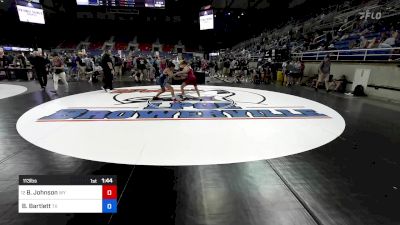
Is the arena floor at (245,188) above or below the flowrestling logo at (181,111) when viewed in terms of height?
above

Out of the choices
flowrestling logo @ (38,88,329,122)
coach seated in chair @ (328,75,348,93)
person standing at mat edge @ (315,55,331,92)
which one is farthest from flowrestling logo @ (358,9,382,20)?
flowrestling logo @ (38,88,329,122)

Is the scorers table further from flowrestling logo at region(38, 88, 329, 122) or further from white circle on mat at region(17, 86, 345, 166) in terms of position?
flowrestling logo at region(38, 88, 329, 122)

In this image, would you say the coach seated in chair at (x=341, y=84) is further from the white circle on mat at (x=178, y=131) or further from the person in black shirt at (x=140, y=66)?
the person in black shirt at (x=140, y=66)

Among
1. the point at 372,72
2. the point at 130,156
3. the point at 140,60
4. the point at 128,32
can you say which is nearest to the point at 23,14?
the point at 140,60

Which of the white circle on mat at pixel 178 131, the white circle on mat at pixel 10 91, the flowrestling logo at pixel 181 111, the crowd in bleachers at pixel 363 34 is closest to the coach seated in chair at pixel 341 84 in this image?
the crowd in bleachers at pixel 363 34

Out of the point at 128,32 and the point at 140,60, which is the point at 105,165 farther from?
the point at 128,32

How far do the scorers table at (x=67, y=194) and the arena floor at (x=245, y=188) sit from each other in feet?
1.94

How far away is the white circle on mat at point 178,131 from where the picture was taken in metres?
3.14

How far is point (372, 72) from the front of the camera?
338 inches

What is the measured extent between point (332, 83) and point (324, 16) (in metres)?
12.7

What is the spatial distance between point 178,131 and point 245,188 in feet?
6.40

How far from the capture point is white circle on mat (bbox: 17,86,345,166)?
10.3ft

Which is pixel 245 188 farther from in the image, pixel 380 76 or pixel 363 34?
pixel 363 34

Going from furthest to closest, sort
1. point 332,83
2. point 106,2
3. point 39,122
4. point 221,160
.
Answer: point 106,2 → point 332,83 → point 39,122 → point 221,160
